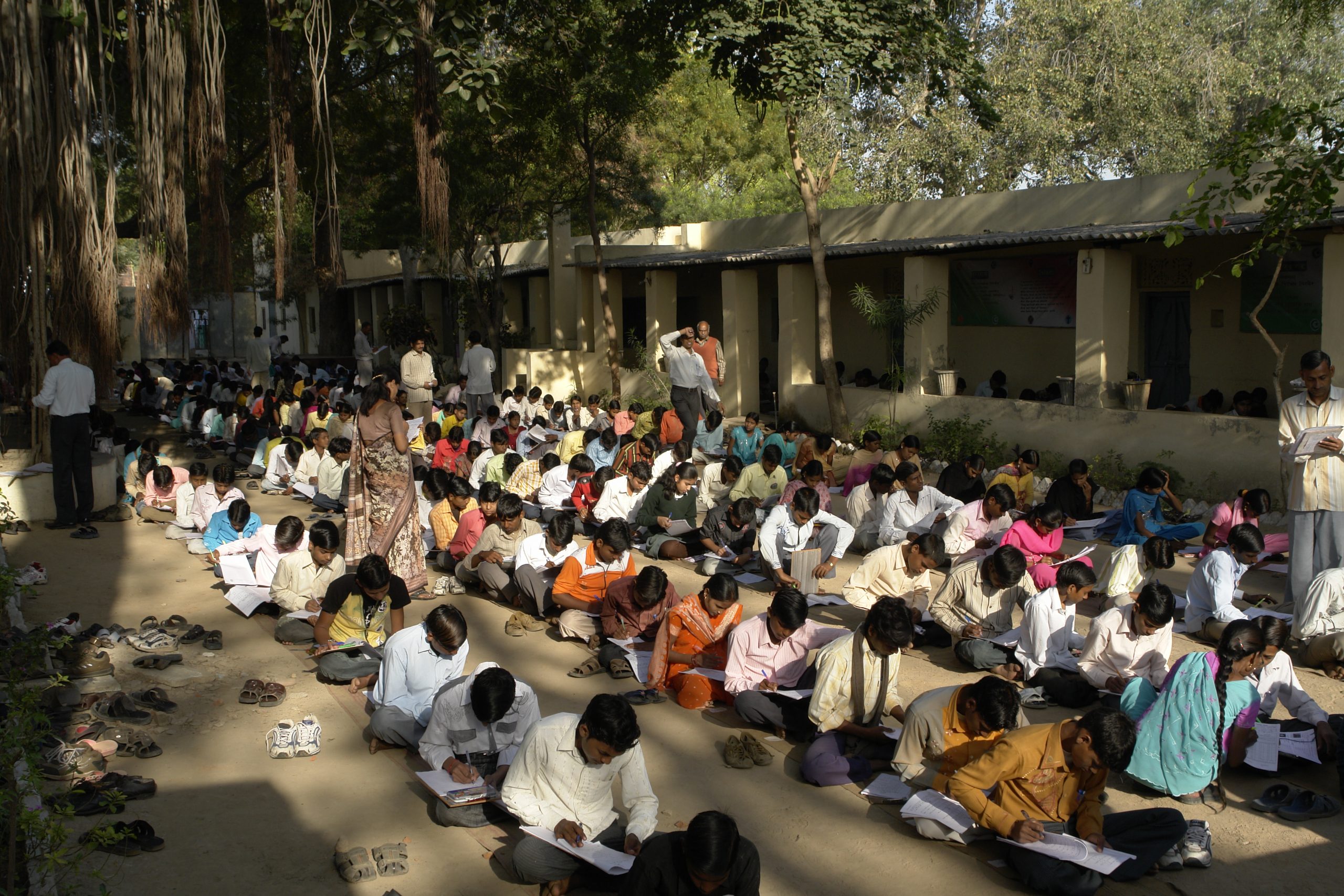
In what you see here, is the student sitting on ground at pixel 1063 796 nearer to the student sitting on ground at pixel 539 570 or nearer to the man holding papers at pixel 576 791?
the man holding papers at pixel 576 791

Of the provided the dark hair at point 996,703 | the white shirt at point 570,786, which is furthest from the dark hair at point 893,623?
the white shirt at point 570,786

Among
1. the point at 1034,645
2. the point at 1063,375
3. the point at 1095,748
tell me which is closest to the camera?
the point at 1095,748

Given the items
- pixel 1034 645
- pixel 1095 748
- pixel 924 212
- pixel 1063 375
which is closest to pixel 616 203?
pixel 924 212

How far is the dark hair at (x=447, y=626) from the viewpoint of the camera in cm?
541

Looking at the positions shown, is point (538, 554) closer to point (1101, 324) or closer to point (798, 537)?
point (798, 537)

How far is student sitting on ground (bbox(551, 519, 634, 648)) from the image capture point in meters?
7.39

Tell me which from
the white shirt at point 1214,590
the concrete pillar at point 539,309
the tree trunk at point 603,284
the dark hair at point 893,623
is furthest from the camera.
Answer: the concrete pillar at point 539,309

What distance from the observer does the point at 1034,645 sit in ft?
20.7

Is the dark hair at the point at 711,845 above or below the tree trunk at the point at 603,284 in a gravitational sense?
below

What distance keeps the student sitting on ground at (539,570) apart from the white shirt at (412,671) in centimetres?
189

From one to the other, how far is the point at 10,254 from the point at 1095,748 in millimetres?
8338

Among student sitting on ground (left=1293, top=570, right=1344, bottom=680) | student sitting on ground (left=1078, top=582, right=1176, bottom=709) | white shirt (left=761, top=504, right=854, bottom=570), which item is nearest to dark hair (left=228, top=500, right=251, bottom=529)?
white shirt (left=761, top=504, right=854, bottom=570)

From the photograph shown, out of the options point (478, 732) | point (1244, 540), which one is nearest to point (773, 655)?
point (478, 732)

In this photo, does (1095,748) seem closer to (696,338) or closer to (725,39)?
(696,338)
